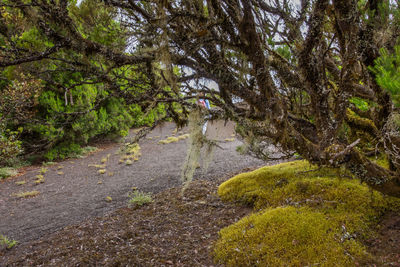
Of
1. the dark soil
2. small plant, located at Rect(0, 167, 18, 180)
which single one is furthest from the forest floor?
small plant, located at Rect(0, 167, 18, 180)

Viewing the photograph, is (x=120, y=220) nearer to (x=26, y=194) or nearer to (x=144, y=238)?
(x=144, y=238)

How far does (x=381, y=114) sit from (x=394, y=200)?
1136mm

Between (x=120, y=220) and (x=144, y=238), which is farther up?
(x=144, y=238)

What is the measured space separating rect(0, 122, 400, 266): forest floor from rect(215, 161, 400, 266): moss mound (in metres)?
0.18

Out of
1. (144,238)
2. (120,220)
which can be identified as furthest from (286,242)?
(120,220)

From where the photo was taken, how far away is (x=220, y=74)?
2.07 m

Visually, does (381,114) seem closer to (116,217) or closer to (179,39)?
(179,39)

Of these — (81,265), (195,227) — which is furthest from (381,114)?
(81,265)

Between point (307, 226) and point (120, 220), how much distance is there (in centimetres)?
288

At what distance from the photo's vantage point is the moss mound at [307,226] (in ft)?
6.96

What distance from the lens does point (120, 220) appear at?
3906mm

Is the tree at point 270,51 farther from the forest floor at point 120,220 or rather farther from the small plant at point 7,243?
the small plant at point 7,243

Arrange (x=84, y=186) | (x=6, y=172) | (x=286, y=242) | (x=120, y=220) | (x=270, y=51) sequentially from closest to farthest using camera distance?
(x=286, y=242)
(x=270, y=51)
(x=120, y=220)
(x=84, y=186)
(x=6, y=172)

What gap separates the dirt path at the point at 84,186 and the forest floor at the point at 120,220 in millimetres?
23
